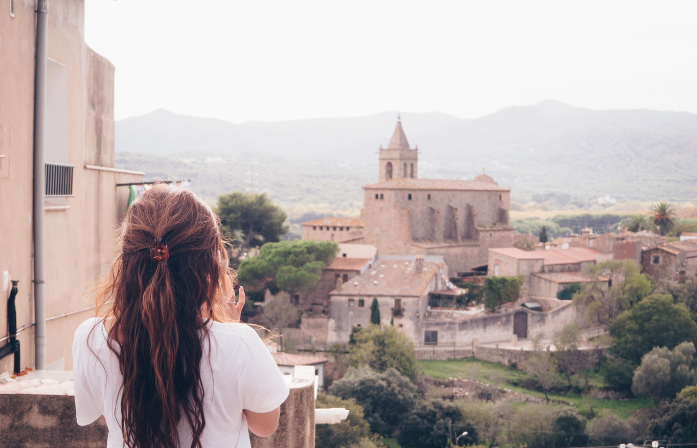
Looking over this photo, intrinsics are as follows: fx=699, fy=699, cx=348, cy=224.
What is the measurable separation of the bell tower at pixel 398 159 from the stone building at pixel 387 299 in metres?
15.8

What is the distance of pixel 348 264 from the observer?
32125 mm

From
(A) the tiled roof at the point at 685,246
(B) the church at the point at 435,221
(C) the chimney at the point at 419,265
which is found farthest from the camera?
(B) the church at the point at 435,221

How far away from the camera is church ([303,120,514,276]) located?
34.7 meters

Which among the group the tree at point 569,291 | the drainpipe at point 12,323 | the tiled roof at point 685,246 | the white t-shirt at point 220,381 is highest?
the white t-shirt at point 220,381

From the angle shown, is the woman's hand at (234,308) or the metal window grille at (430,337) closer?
the woman's hand at (234,308)

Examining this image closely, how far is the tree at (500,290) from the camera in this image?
30.0m

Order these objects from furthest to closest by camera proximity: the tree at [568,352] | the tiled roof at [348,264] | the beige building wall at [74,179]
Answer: the tiled roof at [348,264], the tree at [568,352], the beige building wall at [74,179]

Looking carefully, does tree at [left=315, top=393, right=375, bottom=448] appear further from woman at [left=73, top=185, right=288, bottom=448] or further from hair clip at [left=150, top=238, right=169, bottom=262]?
hair clip at [left=150, top=238, right=169, bottom=262]

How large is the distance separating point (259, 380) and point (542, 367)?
25.9m

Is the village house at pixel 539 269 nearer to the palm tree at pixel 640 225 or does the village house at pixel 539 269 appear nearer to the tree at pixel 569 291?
the tree at pixel 569 291

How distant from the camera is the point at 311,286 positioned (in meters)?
30.6

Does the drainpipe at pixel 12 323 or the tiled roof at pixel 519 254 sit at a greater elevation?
the drainpipe at pixel 12 323

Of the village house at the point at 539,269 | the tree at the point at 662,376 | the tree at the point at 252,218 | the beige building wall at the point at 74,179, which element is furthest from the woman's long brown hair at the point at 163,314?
the tree at the point at 252,218

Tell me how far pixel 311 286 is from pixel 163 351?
94.7ft
